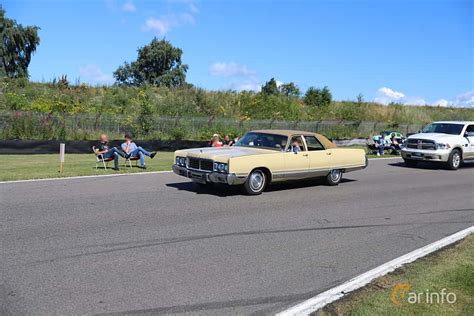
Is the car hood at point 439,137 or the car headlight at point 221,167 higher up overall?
the car hood at point 439,137

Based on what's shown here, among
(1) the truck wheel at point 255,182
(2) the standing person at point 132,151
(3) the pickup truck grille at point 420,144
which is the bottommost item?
(1) the truck wheel at point 255,182

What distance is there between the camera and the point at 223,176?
10547 mm

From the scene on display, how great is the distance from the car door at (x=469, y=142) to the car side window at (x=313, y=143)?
928 cm

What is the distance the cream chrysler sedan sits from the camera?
35.3 feet

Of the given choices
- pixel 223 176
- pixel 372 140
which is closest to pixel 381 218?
pixel 223 176

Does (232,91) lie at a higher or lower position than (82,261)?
higher

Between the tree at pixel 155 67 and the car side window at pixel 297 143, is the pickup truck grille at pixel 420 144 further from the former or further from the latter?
the tree at pixel 155 67

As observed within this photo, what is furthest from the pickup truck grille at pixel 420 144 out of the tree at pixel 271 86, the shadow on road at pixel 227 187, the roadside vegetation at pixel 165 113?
the tree at pixel 271 86

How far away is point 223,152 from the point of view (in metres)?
11.4

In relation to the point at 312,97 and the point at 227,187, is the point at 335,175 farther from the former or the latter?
the point at 312,97

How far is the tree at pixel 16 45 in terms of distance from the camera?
57.6 meters

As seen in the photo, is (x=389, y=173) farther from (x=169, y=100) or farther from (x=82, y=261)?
(x=169, y=100)

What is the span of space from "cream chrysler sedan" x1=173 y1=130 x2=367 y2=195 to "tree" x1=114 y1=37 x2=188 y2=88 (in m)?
58.1

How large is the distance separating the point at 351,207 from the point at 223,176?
8.89 ft
